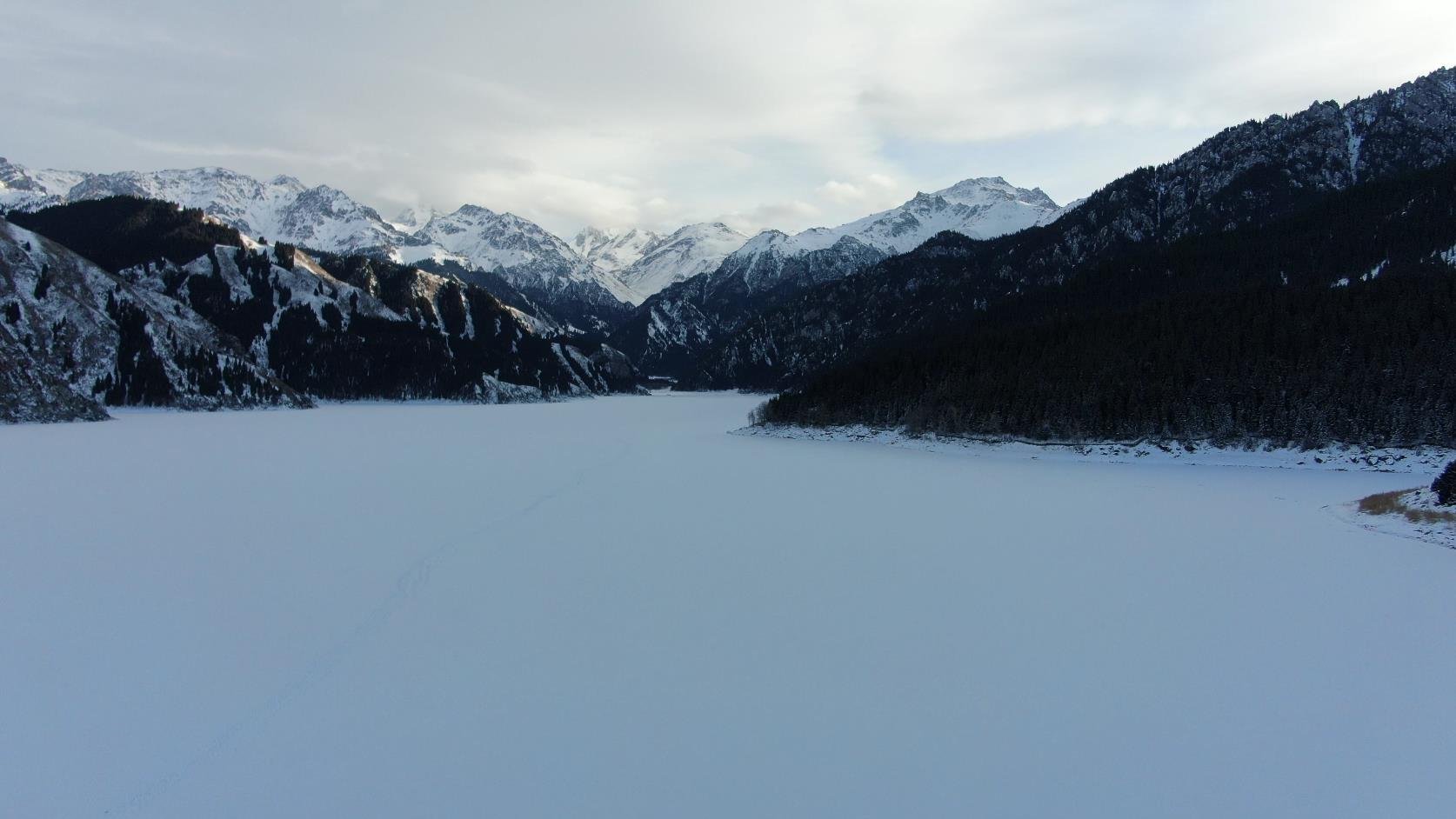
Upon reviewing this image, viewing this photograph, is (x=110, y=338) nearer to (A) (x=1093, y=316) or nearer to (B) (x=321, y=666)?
(B) (x=321, y=666)

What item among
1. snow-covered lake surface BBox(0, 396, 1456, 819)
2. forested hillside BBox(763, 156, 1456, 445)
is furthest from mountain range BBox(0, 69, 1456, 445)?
snow-covered lake surface BBox(0, 396, 1456, 819)

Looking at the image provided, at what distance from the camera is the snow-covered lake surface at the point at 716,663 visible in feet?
28.6

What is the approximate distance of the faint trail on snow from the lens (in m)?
8.74

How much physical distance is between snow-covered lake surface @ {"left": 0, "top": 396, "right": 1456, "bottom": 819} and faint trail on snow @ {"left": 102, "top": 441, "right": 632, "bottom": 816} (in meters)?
0.07

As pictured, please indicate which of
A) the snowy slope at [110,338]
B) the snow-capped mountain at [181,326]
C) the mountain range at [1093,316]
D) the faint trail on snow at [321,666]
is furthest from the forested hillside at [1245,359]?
the snowy slope at [110,338]

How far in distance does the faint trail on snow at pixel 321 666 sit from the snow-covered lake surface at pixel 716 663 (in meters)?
0.07

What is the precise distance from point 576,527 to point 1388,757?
22.9 m

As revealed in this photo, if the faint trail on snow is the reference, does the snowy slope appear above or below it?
above

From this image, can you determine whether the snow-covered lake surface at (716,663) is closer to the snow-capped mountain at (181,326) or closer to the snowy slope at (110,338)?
the snow-capped mountain at (181,326)

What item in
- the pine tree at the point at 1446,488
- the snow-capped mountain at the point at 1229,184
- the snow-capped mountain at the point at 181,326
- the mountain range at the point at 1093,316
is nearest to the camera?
the pine tree at the point at 1446,488

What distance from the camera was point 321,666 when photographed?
12.5 m

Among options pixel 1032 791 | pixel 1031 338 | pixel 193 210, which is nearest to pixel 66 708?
pixel 1032 791

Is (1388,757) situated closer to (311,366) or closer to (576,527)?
(576,527)

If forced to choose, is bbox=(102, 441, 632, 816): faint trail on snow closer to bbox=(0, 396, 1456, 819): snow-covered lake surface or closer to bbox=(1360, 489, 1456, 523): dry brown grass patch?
bbox=(0, 396, 1456, 819): snow-covered lake surface
